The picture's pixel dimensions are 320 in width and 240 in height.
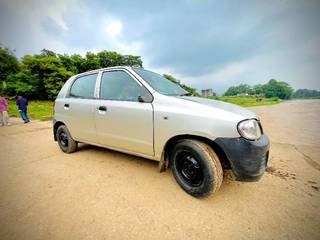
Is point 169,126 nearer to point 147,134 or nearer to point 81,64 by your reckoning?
point 147,134

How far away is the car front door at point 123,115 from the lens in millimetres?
2154

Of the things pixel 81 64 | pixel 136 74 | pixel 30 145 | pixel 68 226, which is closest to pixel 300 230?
pixel 68 226

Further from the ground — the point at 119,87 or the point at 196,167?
the point at 119,87

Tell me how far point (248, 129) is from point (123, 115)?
172 centimetres

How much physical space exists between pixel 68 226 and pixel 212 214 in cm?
154

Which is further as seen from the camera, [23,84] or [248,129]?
[23,84]

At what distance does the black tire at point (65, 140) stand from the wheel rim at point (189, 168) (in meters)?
2.62

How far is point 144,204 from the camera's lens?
180 centimetres

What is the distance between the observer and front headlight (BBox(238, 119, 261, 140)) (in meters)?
1.61

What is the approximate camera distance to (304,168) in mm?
2611

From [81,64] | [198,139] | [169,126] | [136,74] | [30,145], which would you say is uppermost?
[81,64]

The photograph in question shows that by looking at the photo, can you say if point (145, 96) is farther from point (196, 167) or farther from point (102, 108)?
point (196, 167)

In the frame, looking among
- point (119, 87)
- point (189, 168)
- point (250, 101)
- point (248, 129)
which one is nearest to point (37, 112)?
point (119, 87)

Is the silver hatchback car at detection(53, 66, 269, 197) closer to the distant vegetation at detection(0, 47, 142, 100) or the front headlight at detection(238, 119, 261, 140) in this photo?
the front headlight at detection(238, 119, 261, 140)
